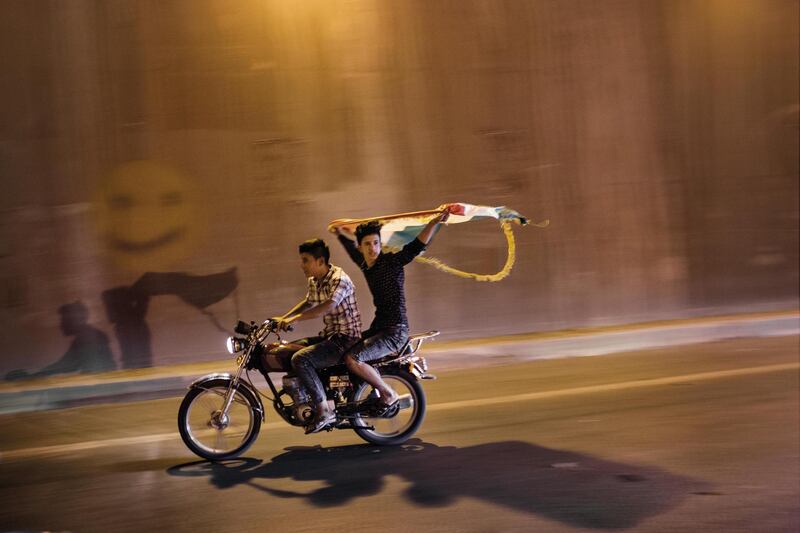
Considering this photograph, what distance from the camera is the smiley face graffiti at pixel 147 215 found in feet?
35.1

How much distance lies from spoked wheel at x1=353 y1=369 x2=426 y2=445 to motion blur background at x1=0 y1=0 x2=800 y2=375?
4.33 meters

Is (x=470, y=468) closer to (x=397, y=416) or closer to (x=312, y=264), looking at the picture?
(x=397, y=416)

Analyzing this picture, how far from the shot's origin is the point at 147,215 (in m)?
10.8

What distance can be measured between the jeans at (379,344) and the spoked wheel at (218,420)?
0.93 meters

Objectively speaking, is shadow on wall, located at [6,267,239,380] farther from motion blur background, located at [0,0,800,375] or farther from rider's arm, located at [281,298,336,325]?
rider's arm, located at [281,298,336,325]

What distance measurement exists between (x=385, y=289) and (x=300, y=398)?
44.0 inches

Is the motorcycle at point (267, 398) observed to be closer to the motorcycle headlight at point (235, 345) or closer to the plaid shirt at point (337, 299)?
the motorcycle headlight at point (235, 345)

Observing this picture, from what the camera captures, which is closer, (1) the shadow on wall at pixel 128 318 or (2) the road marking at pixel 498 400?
(2) the road marking at pixel 498 400

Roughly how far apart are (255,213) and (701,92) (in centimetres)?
698

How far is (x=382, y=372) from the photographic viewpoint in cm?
719

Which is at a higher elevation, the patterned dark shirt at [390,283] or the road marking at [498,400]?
the patterned dark shirt at [390,283]

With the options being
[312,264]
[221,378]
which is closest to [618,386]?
[312,264]

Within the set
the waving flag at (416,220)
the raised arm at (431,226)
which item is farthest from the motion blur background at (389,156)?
the raised arm at (431,226)

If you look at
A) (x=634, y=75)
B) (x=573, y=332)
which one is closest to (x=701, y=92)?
(x=634, y=75)
